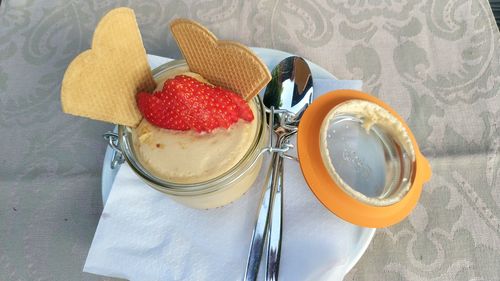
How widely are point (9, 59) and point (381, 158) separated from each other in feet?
3.14

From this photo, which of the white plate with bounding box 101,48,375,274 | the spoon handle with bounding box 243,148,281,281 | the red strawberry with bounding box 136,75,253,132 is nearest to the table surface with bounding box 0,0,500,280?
the white plate with bounding box 101,48,375,274

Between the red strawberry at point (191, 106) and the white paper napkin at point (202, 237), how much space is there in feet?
0.55

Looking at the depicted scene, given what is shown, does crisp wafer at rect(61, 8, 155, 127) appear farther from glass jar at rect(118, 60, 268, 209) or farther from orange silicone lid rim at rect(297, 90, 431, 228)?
orange silicone lid rim at rect(297, 90, 431, 228)

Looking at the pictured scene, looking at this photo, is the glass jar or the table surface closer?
the glass jar

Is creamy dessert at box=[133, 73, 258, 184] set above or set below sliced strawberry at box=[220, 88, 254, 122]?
below

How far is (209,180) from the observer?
1.85ft

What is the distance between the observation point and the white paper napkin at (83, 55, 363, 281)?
611mm

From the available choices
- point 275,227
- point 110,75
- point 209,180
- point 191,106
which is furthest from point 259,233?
point 110,75

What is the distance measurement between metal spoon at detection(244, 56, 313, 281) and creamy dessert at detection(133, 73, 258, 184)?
5.0 inches

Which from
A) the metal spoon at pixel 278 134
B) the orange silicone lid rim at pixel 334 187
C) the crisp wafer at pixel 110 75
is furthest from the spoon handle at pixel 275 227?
the crisp wafer at pixel 110 75

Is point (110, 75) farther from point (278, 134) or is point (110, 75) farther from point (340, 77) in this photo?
point (340, 77)

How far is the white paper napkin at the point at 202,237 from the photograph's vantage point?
611mm

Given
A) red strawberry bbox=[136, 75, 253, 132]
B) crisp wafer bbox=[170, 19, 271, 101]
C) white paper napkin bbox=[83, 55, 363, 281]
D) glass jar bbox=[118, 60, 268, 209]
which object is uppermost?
crisp wafer bbox=[170, 19, 271, 101]

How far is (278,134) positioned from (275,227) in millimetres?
199
